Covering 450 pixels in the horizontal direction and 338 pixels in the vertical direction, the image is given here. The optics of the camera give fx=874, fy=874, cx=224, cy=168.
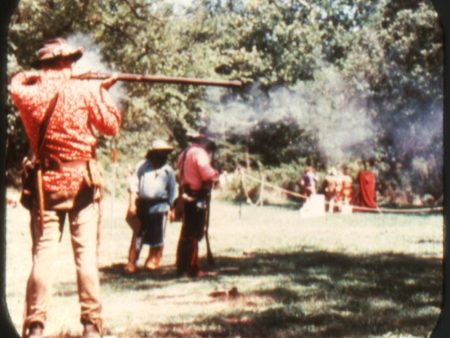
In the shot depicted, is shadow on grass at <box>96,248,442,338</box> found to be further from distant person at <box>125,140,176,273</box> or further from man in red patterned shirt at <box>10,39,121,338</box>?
man in red patterned shirt at <box>10,39,121,338</box>

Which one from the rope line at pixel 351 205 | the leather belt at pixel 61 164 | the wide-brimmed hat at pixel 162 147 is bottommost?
the rope line at pixel 351 205

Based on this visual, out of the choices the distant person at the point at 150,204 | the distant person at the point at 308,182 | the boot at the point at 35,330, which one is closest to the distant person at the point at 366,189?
the distant person at the point at 308,182

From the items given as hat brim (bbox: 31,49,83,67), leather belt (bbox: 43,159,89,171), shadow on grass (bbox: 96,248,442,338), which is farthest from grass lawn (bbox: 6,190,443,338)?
hat brim (bbox: 31,49,83,67)

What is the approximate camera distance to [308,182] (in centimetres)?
299

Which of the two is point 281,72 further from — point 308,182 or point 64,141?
point 64,141

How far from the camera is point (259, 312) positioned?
2.98 meters

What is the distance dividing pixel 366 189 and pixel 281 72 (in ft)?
1.63

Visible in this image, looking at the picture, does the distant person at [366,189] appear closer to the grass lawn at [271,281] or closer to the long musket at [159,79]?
the grass lawn at [271,281]

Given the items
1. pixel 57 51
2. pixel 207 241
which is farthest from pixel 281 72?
pixel 57 51

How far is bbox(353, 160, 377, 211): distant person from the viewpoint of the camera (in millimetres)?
2986

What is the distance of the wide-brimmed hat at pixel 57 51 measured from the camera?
9.53ft

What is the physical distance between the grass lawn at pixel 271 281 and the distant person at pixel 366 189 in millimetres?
61

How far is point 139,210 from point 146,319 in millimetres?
372

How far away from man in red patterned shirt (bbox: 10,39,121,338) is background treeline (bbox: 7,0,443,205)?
9 centimetres
